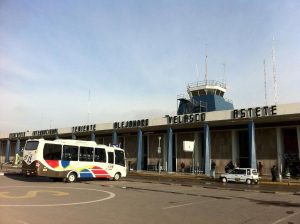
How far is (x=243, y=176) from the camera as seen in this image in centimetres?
2916

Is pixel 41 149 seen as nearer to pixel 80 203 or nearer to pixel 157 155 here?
pixel 80 203

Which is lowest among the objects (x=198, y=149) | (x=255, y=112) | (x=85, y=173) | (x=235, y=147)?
(x=85, y=173)

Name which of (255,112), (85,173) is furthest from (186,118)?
(85,173)

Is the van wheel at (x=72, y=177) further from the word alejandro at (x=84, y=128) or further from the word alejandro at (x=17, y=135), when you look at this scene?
the word alejandro at (x=17, y=135)

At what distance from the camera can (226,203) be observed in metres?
14.3

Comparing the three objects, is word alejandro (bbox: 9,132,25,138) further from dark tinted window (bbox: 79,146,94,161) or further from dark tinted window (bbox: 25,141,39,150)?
dark tinted window (bbox: 25,141,39,150)

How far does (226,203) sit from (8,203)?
850cm

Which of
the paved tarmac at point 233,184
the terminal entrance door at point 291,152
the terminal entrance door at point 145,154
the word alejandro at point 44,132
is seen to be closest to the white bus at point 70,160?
the paved tarmac at point 233,184

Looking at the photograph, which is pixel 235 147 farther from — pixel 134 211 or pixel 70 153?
pixel 134 211

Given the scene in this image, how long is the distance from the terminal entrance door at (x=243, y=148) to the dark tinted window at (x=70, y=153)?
71.9 feet

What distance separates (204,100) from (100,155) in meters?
29.5

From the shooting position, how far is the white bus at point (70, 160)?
22.1 meters

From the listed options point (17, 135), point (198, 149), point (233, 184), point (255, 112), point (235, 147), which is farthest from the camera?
point (17, 135)

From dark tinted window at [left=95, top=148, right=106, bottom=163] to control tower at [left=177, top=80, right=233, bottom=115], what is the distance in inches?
1066
